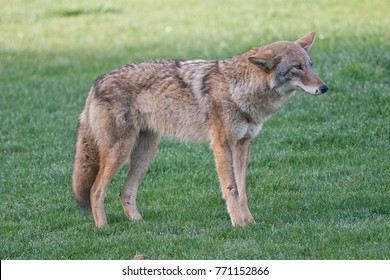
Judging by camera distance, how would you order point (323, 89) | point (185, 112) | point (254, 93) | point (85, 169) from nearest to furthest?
point (323, 89) → point (254, 93) → point (185, 112) → point (85, 169)

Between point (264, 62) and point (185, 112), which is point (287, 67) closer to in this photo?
point (264, 62)

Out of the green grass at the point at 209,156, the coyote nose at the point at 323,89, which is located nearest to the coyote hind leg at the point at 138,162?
the green grass at the point at 209,156

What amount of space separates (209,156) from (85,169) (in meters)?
2.42

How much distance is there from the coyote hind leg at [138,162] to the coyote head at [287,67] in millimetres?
1391

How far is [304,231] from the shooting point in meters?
7.32

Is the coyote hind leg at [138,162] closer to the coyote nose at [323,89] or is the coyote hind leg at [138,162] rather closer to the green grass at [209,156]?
the green grass at [209,156]

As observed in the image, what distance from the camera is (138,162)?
336 inches

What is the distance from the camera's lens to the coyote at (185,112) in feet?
25.7

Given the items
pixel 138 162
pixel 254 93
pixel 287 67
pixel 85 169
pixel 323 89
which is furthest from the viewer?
pixel 138 162

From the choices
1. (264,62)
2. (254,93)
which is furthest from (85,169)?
(264,62)

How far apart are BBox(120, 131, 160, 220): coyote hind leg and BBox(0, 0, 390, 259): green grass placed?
207 millimetres

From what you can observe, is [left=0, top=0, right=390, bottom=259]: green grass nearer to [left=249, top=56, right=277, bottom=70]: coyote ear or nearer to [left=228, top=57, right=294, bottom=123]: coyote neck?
[left=228, top=57, right=294, bottom=123]: coyote neck

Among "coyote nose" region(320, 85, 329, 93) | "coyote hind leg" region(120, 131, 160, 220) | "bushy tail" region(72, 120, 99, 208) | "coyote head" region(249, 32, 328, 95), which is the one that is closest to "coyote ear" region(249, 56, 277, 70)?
"coyote head" region(249, 32, 328, 95)

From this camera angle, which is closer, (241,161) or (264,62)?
(264,62)
